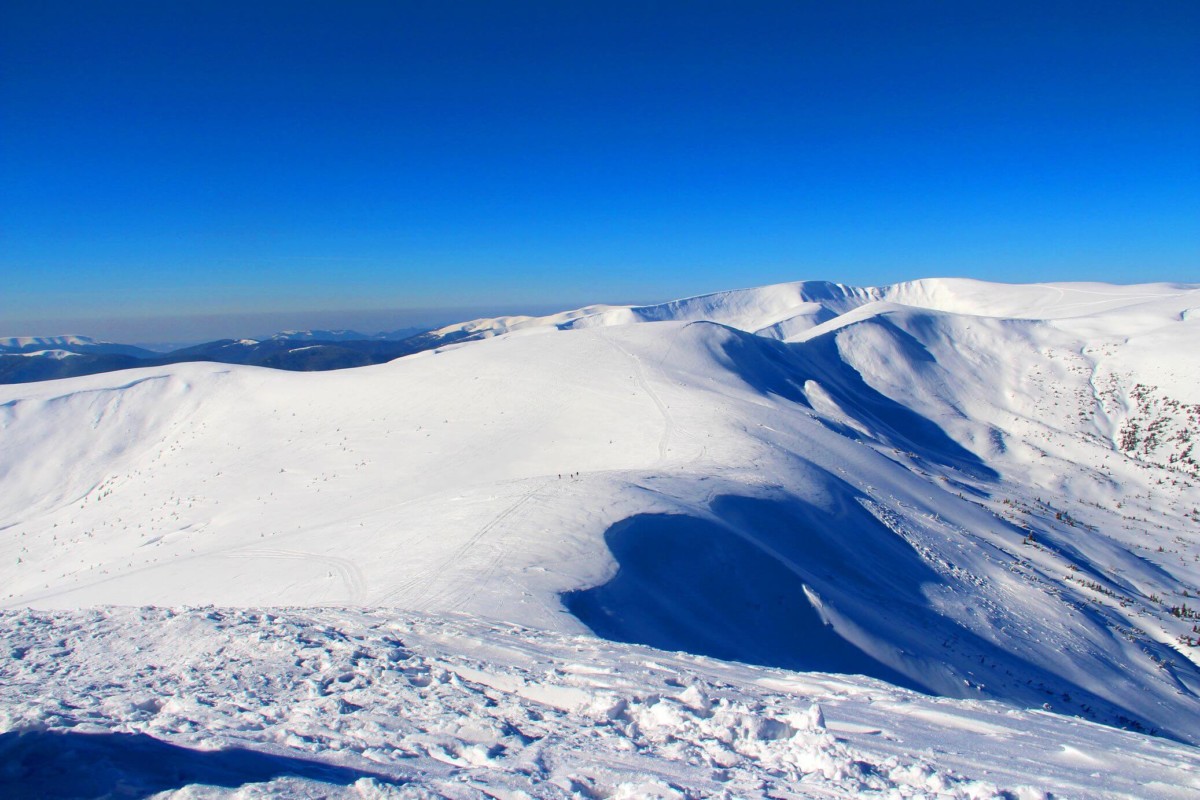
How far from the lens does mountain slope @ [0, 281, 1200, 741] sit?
12.4m

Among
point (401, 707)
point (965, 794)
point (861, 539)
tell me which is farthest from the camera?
point (861, 539)

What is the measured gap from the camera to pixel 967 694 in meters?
11.8

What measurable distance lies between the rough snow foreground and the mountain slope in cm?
310

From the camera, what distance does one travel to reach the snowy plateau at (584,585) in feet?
15.0

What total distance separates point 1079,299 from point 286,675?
120 m

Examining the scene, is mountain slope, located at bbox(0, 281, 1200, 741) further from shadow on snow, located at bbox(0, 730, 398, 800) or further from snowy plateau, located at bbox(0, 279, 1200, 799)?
shadow on snow, located at bbox(0, 730, 398, 800)

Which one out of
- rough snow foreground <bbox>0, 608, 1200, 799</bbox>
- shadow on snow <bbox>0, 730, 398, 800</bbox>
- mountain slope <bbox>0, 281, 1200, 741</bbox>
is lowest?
mountain slope <bbox>0, 281, 1200, 741</bbox>

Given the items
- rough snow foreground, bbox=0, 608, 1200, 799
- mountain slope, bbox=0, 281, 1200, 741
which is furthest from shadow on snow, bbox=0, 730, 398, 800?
mountain slope, bbox=0, 281, 1200, 741

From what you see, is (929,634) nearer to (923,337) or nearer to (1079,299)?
(923,337)

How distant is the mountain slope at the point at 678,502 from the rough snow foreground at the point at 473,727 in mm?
3105

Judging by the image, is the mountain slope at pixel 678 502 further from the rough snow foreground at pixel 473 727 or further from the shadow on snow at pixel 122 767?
the shadow on snow at pixel 122 767

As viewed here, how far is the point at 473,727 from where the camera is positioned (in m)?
4.98

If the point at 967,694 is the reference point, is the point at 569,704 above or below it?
above

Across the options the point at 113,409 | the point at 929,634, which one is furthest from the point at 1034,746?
the point at 113,409
